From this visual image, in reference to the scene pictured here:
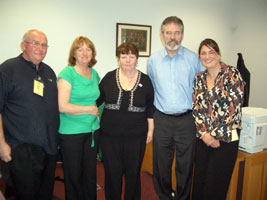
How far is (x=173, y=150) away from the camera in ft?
7.02

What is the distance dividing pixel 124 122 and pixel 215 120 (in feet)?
2.37

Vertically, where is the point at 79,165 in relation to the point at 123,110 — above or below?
below

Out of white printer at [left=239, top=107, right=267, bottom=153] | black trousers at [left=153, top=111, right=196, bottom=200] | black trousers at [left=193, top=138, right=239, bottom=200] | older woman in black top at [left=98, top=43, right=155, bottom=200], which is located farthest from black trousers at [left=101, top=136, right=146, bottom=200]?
white printer at [left=239, top=107, right=267, bottom=153]

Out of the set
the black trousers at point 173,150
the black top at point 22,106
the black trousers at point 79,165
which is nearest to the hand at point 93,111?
the black trousers at point 79,165

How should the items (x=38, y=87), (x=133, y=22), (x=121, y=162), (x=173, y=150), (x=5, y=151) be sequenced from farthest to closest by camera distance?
(x=133, y=22) → (x=173, y=150) → (x=121, y=162) → (x=38, y=87) → (x=5, y=151)

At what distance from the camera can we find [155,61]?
84.8 inches

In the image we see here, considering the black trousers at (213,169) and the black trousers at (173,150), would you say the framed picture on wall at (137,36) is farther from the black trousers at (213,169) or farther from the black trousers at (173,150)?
the black trousers at (213,169)

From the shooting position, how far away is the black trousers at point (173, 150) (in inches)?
79.2

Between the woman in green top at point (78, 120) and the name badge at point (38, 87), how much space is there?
0.14 m

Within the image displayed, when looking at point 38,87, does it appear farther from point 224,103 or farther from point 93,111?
point 224,103

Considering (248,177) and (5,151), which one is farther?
(248,177)

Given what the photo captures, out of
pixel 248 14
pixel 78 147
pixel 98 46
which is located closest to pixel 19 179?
pixel 78 147

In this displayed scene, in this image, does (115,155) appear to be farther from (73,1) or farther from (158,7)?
(158,7)

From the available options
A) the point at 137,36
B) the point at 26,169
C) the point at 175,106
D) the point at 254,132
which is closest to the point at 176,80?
the point at 175,106
